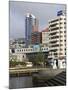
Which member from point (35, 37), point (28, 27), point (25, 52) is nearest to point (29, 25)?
point (28, 27)

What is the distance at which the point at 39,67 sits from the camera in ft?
6.22

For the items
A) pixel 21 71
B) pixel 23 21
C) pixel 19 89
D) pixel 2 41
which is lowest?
pixel 19 89

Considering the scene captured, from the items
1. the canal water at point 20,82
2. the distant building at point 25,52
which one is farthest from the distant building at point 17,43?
the canal water at point 20,82

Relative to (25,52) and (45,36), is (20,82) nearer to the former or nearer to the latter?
(25,52)

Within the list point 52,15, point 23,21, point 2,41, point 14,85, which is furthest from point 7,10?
point 14,85

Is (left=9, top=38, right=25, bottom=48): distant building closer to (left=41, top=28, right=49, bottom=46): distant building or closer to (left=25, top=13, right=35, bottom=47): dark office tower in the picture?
(left=25, top=13, right=35, bottom=47): dark office tower

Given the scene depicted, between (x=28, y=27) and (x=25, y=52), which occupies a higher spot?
(x=28, y=27)

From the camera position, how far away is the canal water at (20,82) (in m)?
1.82

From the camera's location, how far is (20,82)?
1.85 m

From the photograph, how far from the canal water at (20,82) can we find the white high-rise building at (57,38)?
328 millimetres

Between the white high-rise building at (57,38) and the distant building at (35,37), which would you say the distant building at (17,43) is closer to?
the distant building at (35,37)

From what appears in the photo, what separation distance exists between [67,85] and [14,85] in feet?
1.84

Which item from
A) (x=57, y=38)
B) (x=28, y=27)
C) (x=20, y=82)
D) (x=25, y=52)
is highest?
(x=28, y=27)

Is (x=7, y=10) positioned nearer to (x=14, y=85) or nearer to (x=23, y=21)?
(x=23, y=21)
